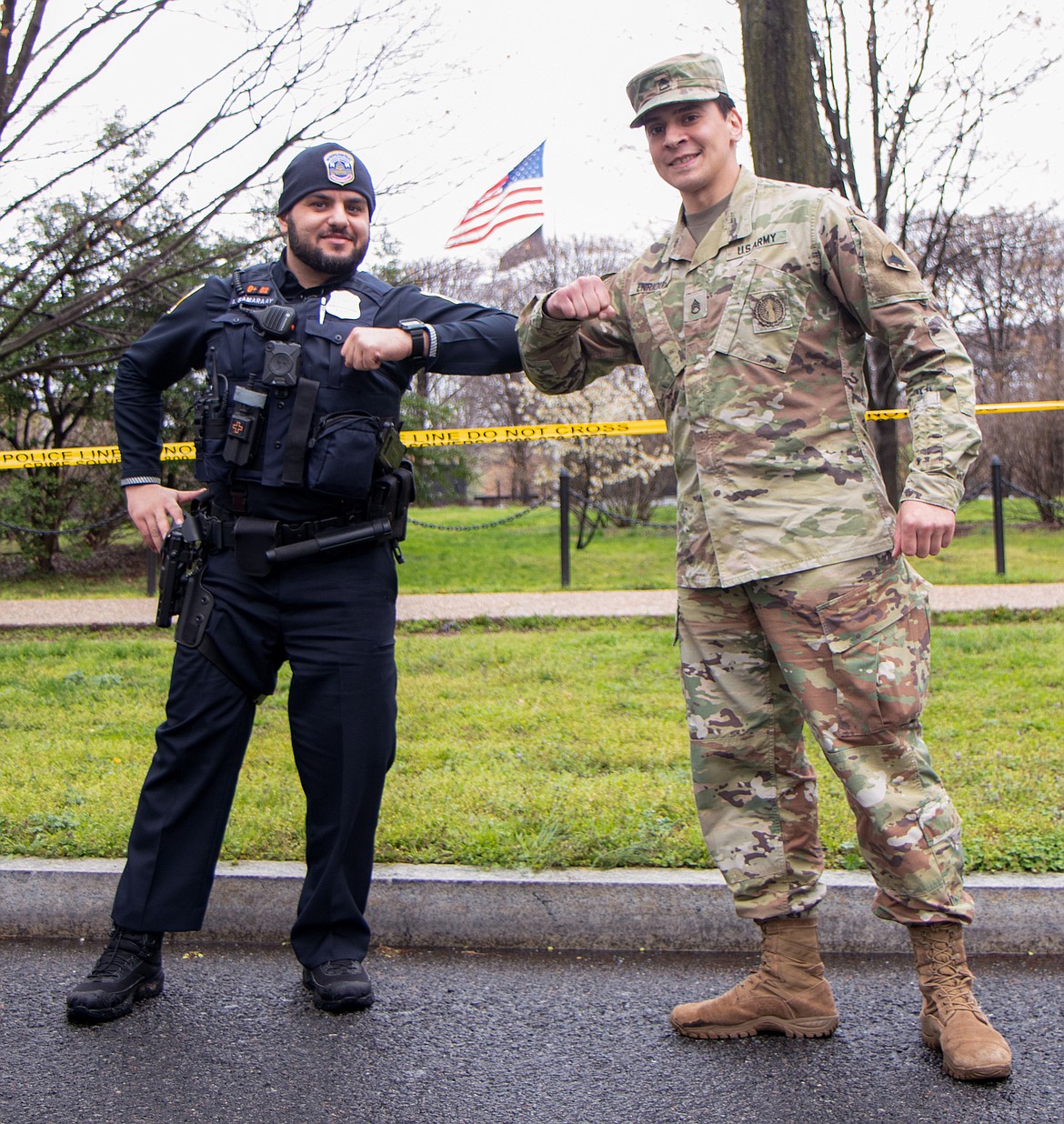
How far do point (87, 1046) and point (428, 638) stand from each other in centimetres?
522

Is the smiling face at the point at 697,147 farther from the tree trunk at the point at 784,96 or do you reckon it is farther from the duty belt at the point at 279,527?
the tree trunk at the point at 784,96

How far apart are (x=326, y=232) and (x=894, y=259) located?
4.81ft

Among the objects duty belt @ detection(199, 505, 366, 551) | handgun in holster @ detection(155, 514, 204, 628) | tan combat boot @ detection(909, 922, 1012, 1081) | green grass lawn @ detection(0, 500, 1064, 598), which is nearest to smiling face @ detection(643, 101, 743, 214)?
duty belt @ detection(199, 505, 366, 551)

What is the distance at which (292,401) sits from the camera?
10.2ft

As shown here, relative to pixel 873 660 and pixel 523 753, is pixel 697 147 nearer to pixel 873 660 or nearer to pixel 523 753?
pixel 873 660

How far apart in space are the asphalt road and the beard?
6.40 ft

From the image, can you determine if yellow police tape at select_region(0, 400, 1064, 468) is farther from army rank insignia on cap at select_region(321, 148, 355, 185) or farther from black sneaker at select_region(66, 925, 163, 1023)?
black sneaker at select_region(66, 925, 163, 1023)

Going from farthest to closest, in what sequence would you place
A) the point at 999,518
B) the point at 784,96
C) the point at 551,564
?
the point at 551,564
the point at 999,518
the point at 784,96

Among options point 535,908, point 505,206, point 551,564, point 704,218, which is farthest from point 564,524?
point 704,218

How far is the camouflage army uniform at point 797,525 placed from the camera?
8.87ft

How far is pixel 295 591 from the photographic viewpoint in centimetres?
315

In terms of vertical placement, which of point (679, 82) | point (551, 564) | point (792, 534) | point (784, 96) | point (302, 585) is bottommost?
point (551, 564)

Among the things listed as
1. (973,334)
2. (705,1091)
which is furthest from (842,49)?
(973,334)

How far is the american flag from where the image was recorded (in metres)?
8.05
